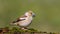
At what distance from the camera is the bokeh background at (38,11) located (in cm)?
468

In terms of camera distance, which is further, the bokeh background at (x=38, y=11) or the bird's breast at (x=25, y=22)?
the bokeh background at (x=38, y=11)

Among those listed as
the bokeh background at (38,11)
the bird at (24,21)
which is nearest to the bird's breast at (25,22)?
the bird at (24,21)

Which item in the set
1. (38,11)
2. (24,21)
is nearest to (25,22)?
(24,21)

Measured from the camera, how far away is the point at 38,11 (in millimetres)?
5070

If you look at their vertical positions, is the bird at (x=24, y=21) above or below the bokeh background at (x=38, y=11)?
below

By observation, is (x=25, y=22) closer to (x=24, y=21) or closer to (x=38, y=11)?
(x=24, y=21)

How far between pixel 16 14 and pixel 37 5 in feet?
1.78

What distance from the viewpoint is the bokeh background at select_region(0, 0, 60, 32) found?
15.3 feet

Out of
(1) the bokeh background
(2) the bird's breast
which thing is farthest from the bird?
(1) the bokeh background

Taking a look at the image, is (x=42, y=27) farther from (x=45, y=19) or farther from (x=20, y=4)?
(x=20, y=4)

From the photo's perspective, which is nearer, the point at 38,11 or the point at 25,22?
the point at 25,22

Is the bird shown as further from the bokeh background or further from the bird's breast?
the bokeh background

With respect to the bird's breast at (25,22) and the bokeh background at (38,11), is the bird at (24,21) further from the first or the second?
the bokeh background at (38,11)

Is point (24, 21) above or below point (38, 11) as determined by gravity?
below
